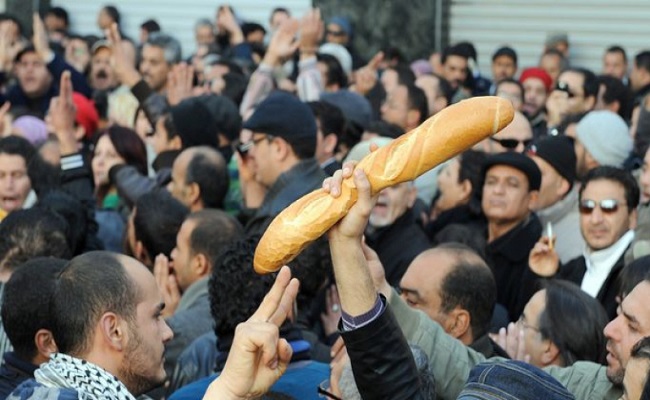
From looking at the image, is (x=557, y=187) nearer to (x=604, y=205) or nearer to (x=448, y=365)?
(x=604, y=205)

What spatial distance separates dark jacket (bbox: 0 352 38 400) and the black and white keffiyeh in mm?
825

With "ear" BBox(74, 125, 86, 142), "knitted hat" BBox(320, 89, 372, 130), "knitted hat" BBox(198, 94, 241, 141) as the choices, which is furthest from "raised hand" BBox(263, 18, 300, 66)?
"ear" BBox(74, 125, 86, 142)

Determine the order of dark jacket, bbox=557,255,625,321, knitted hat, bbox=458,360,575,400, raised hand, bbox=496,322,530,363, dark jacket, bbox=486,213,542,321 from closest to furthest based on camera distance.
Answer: knitted hat, bbox=458,360,575,400, raised hand, bbox=496,322,530,363, dark jacket, bbox=557,255,625,321, dark jacket, bbox=486,213,542,321

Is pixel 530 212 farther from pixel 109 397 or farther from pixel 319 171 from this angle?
pixel 109 397

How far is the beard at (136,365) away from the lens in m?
3.69

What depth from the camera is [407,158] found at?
3227 mm

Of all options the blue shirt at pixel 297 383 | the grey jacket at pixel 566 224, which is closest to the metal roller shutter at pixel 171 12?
the grey jacket at pixel 566 224

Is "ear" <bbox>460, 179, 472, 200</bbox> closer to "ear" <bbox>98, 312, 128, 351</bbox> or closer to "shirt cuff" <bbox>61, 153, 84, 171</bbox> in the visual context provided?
"shirt cuff" <bbox>61, 153, 84, 171</bbox>

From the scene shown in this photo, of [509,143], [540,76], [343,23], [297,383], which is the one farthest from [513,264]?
[343,23]

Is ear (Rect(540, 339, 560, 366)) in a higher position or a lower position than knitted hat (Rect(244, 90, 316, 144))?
lower

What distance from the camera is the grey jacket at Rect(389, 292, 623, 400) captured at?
403cm

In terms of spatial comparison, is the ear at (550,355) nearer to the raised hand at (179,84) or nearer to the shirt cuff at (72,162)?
the shirt cuff at (72,162)

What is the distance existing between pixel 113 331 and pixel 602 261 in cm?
316

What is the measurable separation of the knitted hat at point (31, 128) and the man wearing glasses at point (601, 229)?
4324 mm
